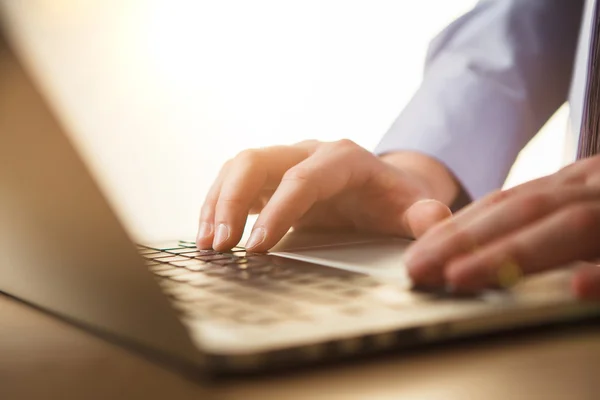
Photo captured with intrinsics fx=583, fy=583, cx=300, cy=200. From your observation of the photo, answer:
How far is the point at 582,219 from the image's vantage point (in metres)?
0.36

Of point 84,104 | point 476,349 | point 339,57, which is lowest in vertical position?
point 476,349

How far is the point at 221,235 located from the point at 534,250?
306 millimetres

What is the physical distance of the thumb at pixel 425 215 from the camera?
0.58m

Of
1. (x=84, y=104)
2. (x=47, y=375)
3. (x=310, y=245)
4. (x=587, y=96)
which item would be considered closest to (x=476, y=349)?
(x=47, y=375)

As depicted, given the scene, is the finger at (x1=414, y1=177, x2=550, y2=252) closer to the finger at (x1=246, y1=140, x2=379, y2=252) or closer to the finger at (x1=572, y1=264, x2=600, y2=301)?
the finger at (x1=572, y1=264, x2=600, y2=301)

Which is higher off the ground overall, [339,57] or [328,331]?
[339,57]

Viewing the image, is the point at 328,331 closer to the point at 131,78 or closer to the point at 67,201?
the point at 67,201

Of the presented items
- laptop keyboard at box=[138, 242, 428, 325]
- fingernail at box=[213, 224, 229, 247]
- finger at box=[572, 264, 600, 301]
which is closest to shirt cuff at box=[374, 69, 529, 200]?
fingernail at box=[213, 224, 229, 247]

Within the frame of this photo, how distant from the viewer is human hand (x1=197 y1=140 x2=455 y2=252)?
0.58m

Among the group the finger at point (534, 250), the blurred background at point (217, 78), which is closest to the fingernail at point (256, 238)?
the finger at point (534, 250)

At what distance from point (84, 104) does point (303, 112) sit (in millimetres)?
519

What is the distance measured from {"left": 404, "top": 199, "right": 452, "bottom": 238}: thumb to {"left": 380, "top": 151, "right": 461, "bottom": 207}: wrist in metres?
0.29

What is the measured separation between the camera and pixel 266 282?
1.11 ft

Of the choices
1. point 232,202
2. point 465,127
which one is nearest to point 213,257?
point 232,202
